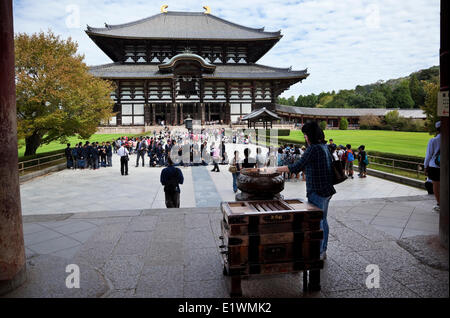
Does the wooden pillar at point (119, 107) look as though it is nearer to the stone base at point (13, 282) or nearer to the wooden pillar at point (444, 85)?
the stone base at point (13, 282)

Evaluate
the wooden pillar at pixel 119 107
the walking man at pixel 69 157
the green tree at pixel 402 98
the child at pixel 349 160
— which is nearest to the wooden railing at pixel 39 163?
the walking man at pixel 69 157

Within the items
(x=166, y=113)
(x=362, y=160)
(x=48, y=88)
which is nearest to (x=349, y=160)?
(x=362, y=160)

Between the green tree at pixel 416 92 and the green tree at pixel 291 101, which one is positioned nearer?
the green tree at pixel 416 92

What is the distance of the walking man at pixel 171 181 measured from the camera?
6.83 m

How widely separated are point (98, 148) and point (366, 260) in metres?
15.5

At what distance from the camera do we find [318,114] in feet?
162

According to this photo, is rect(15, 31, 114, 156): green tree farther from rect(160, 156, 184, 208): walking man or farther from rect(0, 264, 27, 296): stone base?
rect(0, 264, 27, 296): stone base

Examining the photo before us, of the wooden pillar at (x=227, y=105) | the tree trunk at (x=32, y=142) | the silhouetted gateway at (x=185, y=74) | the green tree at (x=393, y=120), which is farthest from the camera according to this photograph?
the green tree at (x=393, y=120)

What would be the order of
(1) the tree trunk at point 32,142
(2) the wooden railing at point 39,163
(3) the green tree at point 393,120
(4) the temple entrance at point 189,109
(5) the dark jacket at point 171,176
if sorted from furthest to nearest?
1. (3) the green tree at point 393,120
2. (4) the temple entrance at point 189,109
3. (1) the tree trunk at point 32,142
4. (2) the wooden railing at point 39,163
5. (5) the dark jacket at point 171,176

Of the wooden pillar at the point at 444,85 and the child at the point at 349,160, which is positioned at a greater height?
the wooden pillar at the point at 444,85

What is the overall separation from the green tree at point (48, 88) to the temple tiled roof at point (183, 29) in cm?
2664

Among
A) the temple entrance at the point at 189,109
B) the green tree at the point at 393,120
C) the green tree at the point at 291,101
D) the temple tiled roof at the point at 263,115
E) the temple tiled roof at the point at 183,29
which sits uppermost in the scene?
the temple tiled roof at the point at 183,29

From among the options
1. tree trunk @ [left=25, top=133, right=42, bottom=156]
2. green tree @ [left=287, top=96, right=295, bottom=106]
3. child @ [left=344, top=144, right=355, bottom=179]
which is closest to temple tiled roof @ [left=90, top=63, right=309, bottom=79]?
tree trunk @ [left=25, top=133, right=42, bottom=156]

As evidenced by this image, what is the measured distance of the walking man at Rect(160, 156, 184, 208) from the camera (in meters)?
6.83
